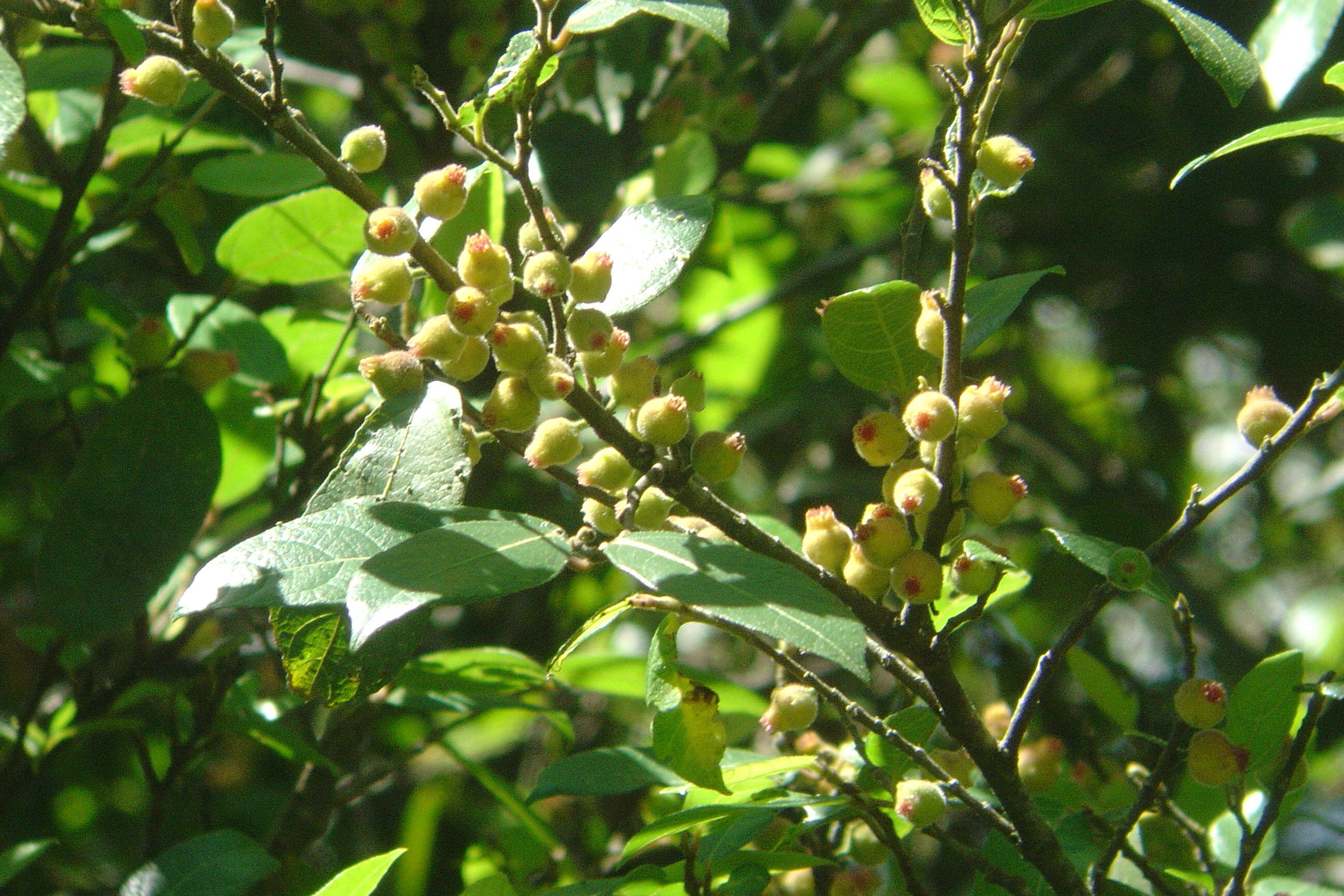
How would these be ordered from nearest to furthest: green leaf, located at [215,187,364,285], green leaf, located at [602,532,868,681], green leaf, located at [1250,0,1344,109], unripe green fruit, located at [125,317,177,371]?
green leaf, located at [602,532,868,681] < green leaf, located at [1250,0,1344,109] < green leaf, located at [215,187,364,285] < unripe green fruit, located at [125,317,177,371]

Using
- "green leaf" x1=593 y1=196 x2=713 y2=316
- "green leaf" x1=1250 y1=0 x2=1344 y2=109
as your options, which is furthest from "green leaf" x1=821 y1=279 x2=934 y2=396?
"green leaf" x1=1250 y1=0 x2=1344 y2=109

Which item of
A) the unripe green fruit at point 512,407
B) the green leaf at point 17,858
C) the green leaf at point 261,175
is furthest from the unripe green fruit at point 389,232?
the green leaf at point 17,858

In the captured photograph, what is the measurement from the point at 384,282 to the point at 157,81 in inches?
11.0

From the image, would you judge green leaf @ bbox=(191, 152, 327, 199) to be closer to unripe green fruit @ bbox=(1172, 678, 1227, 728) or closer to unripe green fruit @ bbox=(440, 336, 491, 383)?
unripe green fruit @ bbox=(440, 336, 491, 383)

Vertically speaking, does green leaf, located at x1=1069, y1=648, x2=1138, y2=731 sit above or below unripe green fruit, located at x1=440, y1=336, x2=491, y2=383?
below

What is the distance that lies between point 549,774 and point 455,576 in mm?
462

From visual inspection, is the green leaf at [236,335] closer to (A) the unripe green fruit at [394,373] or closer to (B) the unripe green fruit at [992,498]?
(A) the unripe green fruit at [394,373]

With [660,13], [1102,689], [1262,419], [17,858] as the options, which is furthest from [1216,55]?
[17,858]

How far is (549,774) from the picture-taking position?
4.02 feet

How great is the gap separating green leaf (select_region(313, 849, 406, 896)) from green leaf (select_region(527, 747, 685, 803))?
0.26m

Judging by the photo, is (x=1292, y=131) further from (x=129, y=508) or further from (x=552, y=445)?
(x=129, y=508)

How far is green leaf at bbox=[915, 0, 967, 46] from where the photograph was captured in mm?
925

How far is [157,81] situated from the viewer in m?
1.02

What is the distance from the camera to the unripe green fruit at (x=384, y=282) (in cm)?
95
